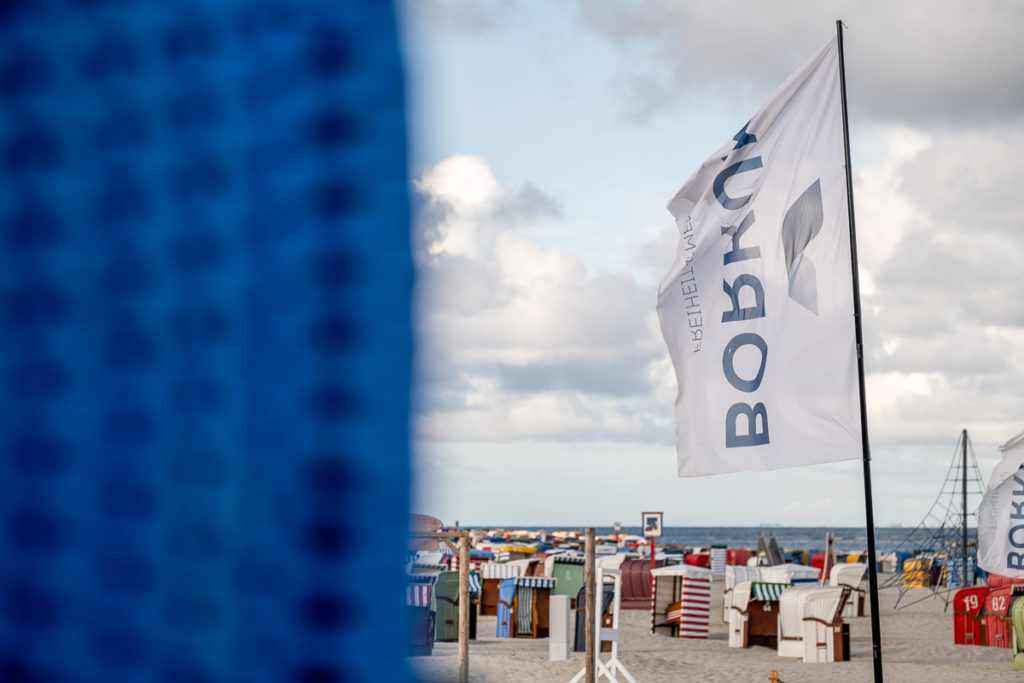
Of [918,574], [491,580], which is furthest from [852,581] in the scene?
[918,574]

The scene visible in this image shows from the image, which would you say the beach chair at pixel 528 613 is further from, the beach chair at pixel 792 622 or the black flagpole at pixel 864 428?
the black flagpole at pixel 864 428

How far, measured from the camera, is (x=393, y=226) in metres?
0.45

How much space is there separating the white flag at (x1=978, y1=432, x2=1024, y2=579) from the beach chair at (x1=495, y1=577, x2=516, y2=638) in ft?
31.6

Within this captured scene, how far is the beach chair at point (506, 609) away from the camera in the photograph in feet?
69.1

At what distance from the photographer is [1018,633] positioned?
53.1 ft

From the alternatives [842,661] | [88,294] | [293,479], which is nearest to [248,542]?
[293,479]

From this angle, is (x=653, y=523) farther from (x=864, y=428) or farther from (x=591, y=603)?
(x=864, y=428)

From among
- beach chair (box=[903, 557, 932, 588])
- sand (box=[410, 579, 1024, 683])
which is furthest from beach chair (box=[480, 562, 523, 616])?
beach chair (box=[903, 557, 932, 588])

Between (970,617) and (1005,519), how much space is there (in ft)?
25.1

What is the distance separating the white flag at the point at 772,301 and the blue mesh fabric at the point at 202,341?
25.7ft

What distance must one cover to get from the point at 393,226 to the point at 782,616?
19866mm

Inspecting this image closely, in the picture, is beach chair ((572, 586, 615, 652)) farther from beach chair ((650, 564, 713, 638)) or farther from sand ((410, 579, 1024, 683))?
beach chair ((650, 564, 713, 638))

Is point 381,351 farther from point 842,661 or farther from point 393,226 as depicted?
point 842,661

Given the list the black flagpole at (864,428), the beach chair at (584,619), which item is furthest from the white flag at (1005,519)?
the black flagpole at (864,428)
